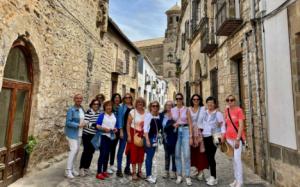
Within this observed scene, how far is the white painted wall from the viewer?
3.59 meters

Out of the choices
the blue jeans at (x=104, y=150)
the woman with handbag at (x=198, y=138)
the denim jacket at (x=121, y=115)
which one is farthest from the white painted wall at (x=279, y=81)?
the blue jeans at (x=104, y=150)

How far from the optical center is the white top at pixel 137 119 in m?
4.15

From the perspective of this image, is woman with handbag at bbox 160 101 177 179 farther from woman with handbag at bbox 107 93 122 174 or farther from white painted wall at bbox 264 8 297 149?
white painted wall at bbox 264 8 297 149

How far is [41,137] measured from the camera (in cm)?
491

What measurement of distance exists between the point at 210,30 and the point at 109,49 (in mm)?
4745

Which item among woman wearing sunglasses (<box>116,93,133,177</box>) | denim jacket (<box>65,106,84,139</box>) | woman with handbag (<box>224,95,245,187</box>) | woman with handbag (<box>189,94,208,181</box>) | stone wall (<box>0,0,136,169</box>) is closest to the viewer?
woman with handbag (<box>224,95,245,187</box>)

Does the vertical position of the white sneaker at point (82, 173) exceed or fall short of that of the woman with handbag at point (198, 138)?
it falls short

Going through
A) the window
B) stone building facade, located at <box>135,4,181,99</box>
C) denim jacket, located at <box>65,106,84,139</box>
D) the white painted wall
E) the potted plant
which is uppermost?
stone building facade, located at <box>135,4,181,99</box>

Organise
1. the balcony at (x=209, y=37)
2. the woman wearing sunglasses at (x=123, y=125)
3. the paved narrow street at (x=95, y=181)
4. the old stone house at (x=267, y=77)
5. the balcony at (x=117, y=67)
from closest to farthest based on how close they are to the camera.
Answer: the old stone house at (x=267, y=77) → the paved narrow street at (x=95, y=181) → the woman wearing sunglasses at (x=123, y=125) → the balcony at (x=209, y=37) → the balcony at (x=117, y=67)

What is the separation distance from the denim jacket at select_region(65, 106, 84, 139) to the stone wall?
2.79ft

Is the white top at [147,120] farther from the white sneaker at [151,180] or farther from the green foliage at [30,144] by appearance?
the green foliage at [30,144]

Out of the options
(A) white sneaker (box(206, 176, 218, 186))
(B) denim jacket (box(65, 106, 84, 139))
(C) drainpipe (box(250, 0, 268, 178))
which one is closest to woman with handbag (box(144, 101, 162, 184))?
(A) white sneaker (box(206, 176, 218, 186))

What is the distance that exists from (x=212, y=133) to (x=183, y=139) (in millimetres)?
571

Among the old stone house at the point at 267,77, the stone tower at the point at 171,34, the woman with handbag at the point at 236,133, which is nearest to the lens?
the old stone house at the point at 267,77
